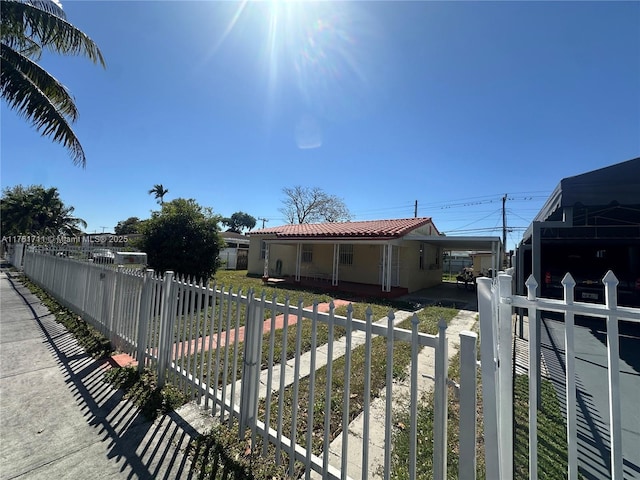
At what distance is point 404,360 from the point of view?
5.00 m

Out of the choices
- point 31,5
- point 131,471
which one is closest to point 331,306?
point 131,471

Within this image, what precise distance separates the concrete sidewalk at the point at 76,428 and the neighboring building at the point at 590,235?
383 cm

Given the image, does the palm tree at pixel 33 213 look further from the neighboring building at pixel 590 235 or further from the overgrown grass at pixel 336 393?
the neighboring building at pixel 590 235

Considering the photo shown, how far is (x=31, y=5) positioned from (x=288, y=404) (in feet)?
34.3

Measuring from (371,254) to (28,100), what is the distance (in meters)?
13.5

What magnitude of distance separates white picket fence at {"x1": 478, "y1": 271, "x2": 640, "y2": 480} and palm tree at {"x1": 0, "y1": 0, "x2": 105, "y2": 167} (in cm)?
1017

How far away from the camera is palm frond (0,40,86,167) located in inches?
267

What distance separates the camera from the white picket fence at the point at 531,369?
1206mm

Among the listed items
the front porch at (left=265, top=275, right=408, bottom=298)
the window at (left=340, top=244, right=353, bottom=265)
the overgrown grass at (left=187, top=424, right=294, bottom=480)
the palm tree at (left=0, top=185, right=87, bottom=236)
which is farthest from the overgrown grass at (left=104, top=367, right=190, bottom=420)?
the palm tree at (left=0, top=185, right=87, bottom=236)

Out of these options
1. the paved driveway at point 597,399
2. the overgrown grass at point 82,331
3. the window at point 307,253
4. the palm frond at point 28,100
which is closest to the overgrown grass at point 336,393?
the paved driveway at point 597,399

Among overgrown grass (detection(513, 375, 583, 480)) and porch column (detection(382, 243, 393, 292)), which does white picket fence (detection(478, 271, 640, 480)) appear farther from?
porch column (detection(382, 243, 393, 292))

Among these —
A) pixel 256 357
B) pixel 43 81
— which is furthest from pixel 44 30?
pixel 256 357

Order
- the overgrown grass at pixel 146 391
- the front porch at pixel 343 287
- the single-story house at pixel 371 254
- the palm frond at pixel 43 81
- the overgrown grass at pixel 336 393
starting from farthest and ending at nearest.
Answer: the single-story house at pixel 371 254, the front porch at pixel 343 287, the palm frond at pixel 43 81, the overgrown grass at pixel 146 391, the overgrown grass at pixel 336 393

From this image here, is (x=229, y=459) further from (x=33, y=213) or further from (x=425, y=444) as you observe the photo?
(x=33, y=213)
